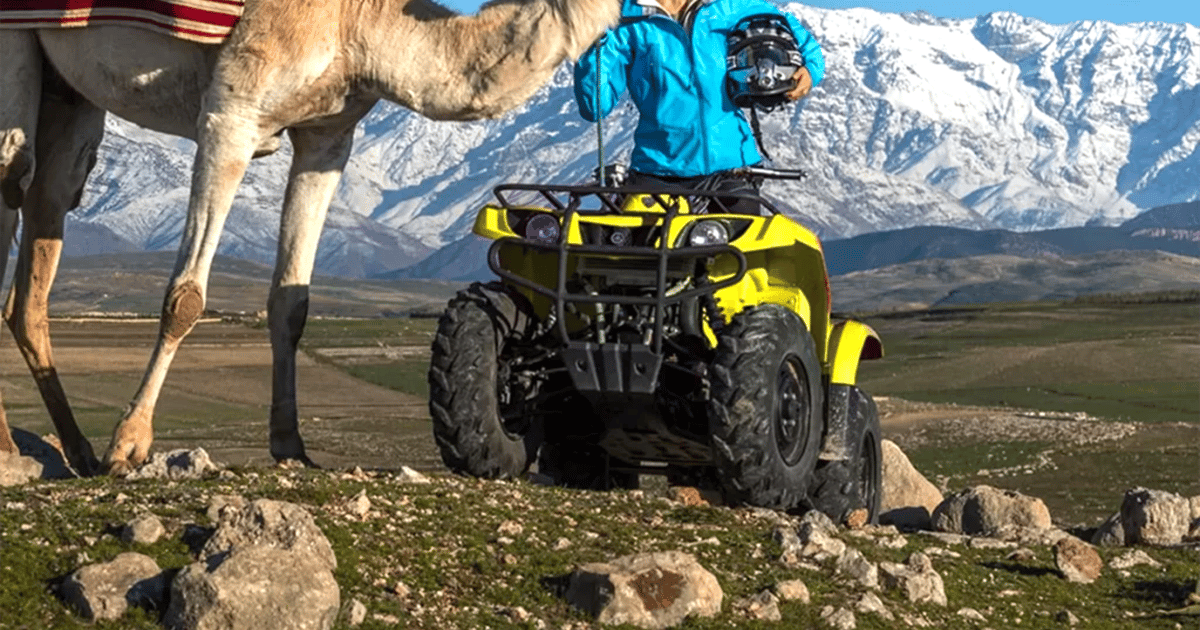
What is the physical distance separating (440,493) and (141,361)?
3339 inches

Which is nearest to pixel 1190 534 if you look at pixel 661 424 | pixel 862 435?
pixel 862 435

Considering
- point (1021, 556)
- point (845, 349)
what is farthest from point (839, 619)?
point (845, 349)

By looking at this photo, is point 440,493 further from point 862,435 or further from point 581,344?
point 862,435

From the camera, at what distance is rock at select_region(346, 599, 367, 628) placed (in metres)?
7.33

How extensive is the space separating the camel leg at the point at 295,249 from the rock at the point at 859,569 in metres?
4.59

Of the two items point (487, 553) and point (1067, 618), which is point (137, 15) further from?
point (1067, 618)

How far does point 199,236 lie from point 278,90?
3.39 feet

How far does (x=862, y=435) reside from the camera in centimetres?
1254

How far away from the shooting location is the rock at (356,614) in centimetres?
733

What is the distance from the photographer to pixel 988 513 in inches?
523

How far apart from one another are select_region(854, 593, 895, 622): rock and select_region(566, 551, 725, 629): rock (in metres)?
0.68

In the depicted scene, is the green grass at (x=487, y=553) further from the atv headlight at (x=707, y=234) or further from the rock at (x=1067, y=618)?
the atv headlight at (x=707, y=234)

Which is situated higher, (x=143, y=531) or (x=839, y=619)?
(x=143, y=531)

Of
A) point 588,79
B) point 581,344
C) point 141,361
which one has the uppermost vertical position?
point 588,79
